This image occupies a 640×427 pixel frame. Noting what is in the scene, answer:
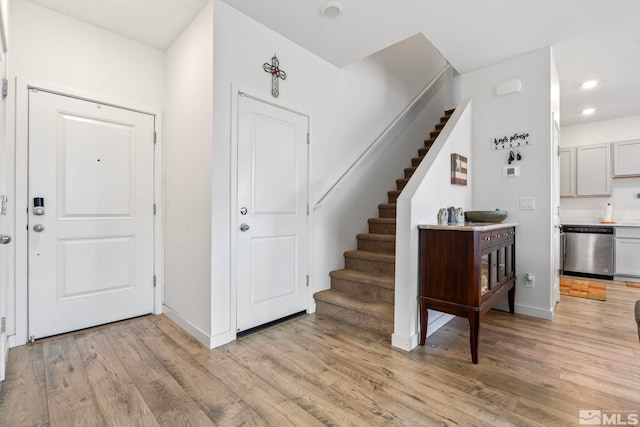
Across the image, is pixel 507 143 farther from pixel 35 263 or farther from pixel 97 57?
pixel 35 263

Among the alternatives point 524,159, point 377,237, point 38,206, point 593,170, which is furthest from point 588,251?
point 38,206

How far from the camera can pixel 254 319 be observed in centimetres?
254

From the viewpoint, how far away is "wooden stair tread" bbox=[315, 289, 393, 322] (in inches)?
98.3

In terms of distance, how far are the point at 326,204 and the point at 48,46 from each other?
2680 millimetres

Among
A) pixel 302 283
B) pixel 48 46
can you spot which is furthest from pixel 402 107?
pixel 48 46

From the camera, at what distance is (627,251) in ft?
14.4

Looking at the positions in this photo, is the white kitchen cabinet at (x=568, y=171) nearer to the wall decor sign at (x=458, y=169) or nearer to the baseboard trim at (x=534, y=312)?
the baseboard trim at (x=534, y=312)

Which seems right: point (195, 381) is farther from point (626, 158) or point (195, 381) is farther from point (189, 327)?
point (626, 158)

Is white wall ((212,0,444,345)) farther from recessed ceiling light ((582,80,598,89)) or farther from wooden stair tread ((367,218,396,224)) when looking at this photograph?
recessed ceiling light ((582,80,598,89))

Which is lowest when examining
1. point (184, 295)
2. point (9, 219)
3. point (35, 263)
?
point (184, 295)

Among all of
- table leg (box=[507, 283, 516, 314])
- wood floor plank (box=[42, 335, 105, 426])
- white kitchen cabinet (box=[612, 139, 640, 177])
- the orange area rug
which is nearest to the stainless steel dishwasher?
the orange area rug

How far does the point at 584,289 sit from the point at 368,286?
10.8ft

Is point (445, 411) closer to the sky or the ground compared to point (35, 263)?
closer to the ground

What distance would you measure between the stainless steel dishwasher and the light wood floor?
251 centimetres
